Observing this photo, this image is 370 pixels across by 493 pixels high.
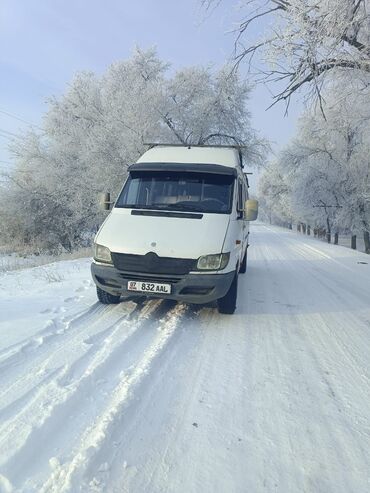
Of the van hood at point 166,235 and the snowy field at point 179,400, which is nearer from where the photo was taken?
the snowy field at point 179,400

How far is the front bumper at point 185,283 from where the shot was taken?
5.20 metres

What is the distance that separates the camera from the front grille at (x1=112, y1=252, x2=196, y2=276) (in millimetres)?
Answer: 5219

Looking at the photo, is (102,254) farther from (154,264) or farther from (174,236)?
(174,236)

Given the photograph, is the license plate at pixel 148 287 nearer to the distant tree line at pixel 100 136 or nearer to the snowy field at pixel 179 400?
the snowy field at pixel 179 400

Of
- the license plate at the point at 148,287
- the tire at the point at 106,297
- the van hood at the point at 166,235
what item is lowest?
the tire at the point at 106,297

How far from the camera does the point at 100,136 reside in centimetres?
2302

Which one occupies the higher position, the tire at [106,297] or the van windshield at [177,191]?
the van windshield at [177,191]

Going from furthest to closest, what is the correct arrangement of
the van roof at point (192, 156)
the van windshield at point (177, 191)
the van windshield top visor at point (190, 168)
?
the van roof at point (192, 156) → the van windshield top visor at point (190, 168) → the van windshield at point (177, 191)

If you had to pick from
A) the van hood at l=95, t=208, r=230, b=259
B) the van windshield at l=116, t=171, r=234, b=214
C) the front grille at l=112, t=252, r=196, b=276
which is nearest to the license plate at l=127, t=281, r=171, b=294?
the front grille at l=112, t=252, r=196, b=276

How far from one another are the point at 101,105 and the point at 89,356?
2727cm

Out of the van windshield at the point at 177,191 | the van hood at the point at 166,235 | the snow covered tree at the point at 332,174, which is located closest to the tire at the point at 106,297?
the van hood at the point at 166,235

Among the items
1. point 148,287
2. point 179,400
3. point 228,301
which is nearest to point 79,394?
point 179,400

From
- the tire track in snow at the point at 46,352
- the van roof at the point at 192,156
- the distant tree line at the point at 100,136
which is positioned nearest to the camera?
the tire track in snow at the point at 46,352

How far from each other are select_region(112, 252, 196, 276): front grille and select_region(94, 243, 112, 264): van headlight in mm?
190
